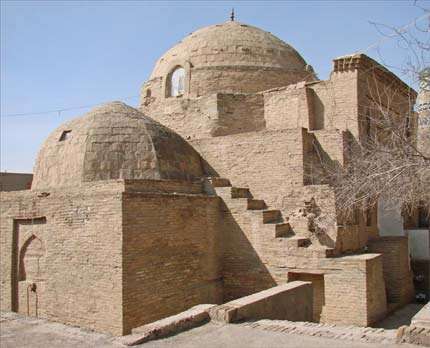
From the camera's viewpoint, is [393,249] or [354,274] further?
[393,249]

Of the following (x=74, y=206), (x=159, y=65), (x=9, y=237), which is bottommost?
(x=9, y=237)

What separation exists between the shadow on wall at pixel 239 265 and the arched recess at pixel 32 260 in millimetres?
4083

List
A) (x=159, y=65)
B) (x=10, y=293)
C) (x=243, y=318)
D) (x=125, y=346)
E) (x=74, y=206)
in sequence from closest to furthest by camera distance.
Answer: (x=125, y=346)
(x=243, y=318)
(x=74, y=206)
(x=10, y=293)
(x=159, y=65)

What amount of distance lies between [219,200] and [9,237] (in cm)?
499

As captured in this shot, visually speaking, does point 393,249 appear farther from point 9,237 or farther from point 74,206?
point 9,237

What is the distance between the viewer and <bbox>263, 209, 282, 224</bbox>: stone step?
11.1m

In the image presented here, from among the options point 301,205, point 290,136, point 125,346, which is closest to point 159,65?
point 290,136

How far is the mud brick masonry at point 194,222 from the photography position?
9656mm

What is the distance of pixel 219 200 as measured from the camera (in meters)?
11.8

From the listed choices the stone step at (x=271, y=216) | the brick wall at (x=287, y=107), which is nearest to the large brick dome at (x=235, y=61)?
the brick wall at (x=287, y=107)

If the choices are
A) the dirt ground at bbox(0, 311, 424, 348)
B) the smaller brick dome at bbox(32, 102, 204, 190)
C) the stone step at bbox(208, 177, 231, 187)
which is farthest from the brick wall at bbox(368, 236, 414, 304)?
the dirt ground at bbox(0, 311, 424, 348)

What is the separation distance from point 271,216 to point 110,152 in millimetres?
4001

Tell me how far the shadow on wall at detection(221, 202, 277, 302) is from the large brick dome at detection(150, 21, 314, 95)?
5754 mm

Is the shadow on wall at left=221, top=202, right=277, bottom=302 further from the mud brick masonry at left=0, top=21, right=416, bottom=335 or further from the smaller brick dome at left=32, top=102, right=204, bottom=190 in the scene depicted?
the smaller brick dome at left=32, top=102, right=204, bottom=190
